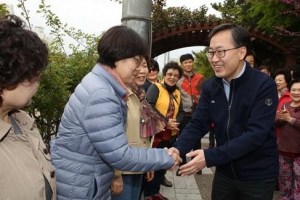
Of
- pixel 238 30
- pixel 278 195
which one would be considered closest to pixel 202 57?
pixel 278 195

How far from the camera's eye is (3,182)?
49.1 inches

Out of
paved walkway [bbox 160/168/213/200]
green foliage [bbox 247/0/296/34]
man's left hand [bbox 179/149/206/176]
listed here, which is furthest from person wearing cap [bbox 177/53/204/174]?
green foliage [bbox 247/0/296/34]

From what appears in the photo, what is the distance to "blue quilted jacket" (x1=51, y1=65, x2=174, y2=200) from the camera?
72.9 inches

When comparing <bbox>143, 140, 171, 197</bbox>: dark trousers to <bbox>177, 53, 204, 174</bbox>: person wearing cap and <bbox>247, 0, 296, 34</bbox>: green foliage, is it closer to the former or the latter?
<bbox>177, 53, 204, 174</bbox>: person wearing cap

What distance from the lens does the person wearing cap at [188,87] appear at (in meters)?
5.66

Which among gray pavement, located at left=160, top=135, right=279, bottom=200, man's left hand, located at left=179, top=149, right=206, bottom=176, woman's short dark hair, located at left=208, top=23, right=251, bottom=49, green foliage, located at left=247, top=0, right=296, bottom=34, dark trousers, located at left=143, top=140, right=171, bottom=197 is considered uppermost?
green foliage, located at left=247, top=0, right=296, bottom=34

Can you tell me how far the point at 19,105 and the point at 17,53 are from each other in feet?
0.77

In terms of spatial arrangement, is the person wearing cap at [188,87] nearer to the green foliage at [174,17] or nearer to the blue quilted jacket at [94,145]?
the blue quilted jacket at [94,145]

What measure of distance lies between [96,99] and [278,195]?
4.26 m

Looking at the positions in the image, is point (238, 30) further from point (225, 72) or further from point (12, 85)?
point (12, 85)

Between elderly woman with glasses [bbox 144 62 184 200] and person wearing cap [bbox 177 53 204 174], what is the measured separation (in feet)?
1.92

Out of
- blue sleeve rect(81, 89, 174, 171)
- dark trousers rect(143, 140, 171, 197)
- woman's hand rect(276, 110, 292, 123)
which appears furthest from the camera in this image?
dark trousers rect(143, 140, 171, 197)

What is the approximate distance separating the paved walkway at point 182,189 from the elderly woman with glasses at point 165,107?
40 centimetres

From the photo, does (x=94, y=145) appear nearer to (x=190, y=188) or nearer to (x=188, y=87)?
(x=190, y=188)
